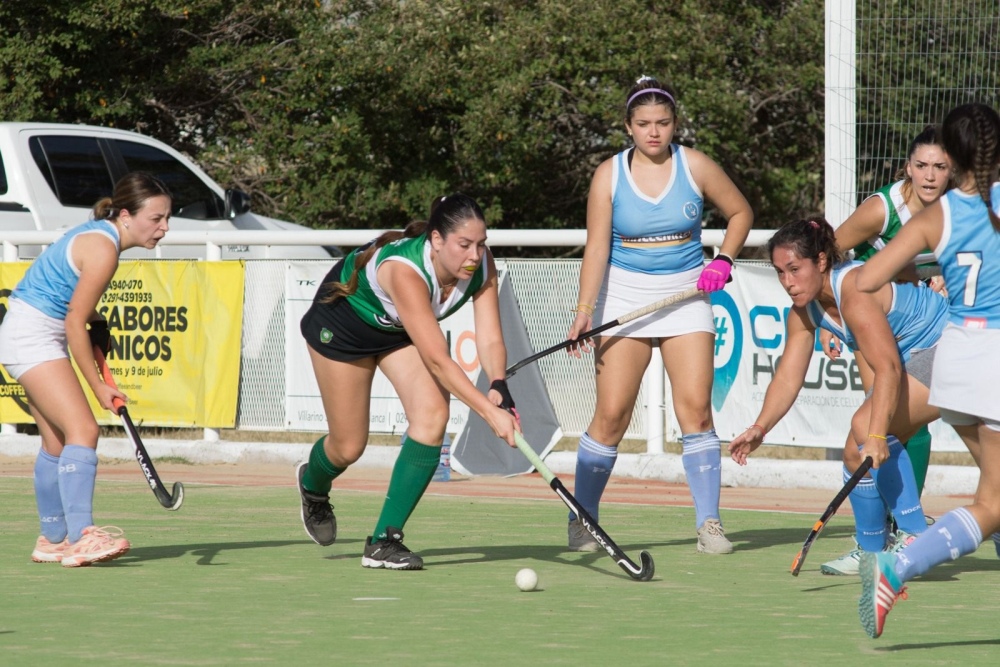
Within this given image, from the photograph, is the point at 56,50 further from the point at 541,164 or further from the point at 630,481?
the point at 630,481

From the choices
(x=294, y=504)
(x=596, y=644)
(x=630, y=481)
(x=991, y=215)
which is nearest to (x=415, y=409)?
(x=596, y=644)

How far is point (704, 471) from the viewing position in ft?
24.0

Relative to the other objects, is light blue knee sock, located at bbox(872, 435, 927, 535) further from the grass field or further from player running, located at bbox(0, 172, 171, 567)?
player running, located at bbox(0, 172, 171, 567)

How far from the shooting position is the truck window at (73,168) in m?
13.0

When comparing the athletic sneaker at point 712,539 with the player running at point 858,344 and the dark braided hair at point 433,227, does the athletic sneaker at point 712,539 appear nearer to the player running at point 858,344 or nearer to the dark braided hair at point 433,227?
the player running at point 858,344

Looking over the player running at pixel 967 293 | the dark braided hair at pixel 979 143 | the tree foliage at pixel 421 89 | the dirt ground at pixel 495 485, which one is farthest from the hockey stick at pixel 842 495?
the tree foliage at pixel 421 89

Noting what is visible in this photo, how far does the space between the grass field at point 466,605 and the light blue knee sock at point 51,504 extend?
0.16m

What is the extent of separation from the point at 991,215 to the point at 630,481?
253 inches

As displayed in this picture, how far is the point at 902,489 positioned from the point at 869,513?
0.53ft

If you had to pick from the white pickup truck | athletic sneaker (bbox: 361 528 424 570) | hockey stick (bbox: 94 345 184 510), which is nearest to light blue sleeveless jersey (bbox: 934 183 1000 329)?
athletic sneaker (bbox: 361 528 424 570)

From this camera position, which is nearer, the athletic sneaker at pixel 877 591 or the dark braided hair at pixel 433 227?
the athletic sneaker at pixel 877 591

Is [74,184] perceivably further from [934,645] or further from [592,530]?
[934,645]

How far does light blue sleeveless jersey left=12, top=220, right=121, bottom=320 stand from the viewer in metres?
6.78

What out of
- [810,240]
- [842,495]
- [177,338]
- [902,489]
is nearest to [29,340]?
[810,240]
